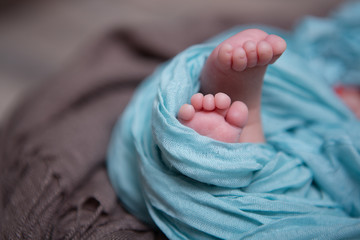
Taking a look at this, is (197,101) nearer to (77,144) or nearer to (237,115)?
(237,115)

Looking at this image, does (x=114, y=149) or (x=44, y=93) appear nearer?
(x=114, y=149)

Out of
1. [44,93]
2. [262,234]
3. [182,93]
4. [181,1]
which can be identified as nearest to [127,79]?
[44,93]

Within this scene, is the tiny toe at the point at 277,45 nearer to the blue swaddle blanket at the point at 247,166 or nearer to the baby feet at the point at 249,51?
the baby feet at the point at 249,51

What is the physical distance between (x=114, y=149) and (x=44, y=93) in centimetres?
34

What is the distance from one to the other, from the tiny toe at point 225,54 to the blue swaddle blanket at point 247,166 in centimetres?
8

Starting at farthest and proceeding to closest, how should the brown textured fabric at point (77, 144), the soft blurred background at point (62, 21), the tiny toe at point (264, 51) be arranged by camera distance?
the soft blurred background at point (62, 21) → the brown textured fabric at point (77, 144) → the tiny toe at point (264, 51)

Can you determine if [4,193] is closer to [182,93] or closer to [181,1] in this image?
[182,93]

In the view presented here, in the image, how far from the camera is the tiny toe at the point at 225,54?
429 millimetres

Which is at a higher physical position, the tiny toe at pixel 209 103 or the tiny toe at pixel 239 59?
the tiny toe at pixel 239 59

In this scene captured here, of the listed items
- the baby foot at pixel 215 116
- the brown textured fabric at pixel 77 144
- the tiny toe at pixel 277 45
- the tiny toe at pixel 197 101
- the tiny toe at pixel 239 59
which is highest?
the tiny toe at pixel 277 45

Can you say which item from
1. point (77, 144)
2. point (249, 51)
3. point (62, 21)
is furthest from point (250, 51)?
point (62, 21)

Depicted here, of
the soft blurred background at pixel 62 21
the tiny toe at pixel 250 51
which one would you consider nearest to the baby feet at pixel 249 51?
the tiny toe at pixel 250 51

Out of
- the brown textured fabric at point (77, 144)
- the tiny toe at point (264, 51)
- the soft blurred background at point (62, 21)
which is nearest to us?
the tiny toe at point (264, 51)

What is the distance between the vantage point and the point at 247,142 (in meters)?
0.51
